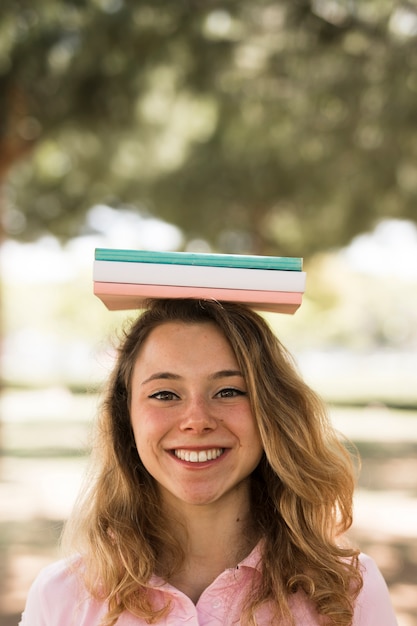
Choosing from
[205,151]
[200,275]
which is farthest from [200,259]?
[205,151]

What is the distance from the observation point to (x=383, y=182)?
11.7 m

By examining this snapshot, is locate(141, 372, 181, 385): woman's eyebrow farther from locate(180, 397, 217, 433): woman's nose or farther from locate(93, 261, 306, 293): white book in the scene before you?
locate(93, 261, 306, 293): white book

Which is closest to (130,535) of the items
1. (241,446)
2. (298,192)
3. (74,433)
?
(241,446)

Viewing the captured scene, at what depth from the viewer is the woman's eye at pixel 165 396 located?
2.22 m

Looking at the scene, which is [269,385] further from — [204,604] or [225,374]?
[204,604]

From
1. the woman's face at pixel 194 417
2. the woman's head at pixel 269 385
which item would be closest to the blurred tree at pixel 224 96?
the woman's head at pixel 269 385

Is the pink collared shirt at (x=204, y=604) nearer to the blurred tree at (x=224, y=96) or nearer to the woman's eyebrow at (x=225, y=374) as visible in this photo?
the woman's eyebrow at (x=225, y=374)

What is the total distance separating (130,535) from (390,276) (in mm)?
69462

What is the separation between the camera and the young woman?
2.17 meters

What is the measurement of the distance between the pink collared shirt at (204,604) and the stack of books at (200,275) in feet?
2.09

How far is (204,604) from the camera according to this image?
2.17 metres

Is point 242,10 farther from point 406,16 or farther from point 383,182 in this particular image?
point 383,182

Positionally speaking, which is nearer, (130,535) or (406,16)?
(130,535)

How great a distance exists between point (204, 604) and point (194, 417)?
43 cm
